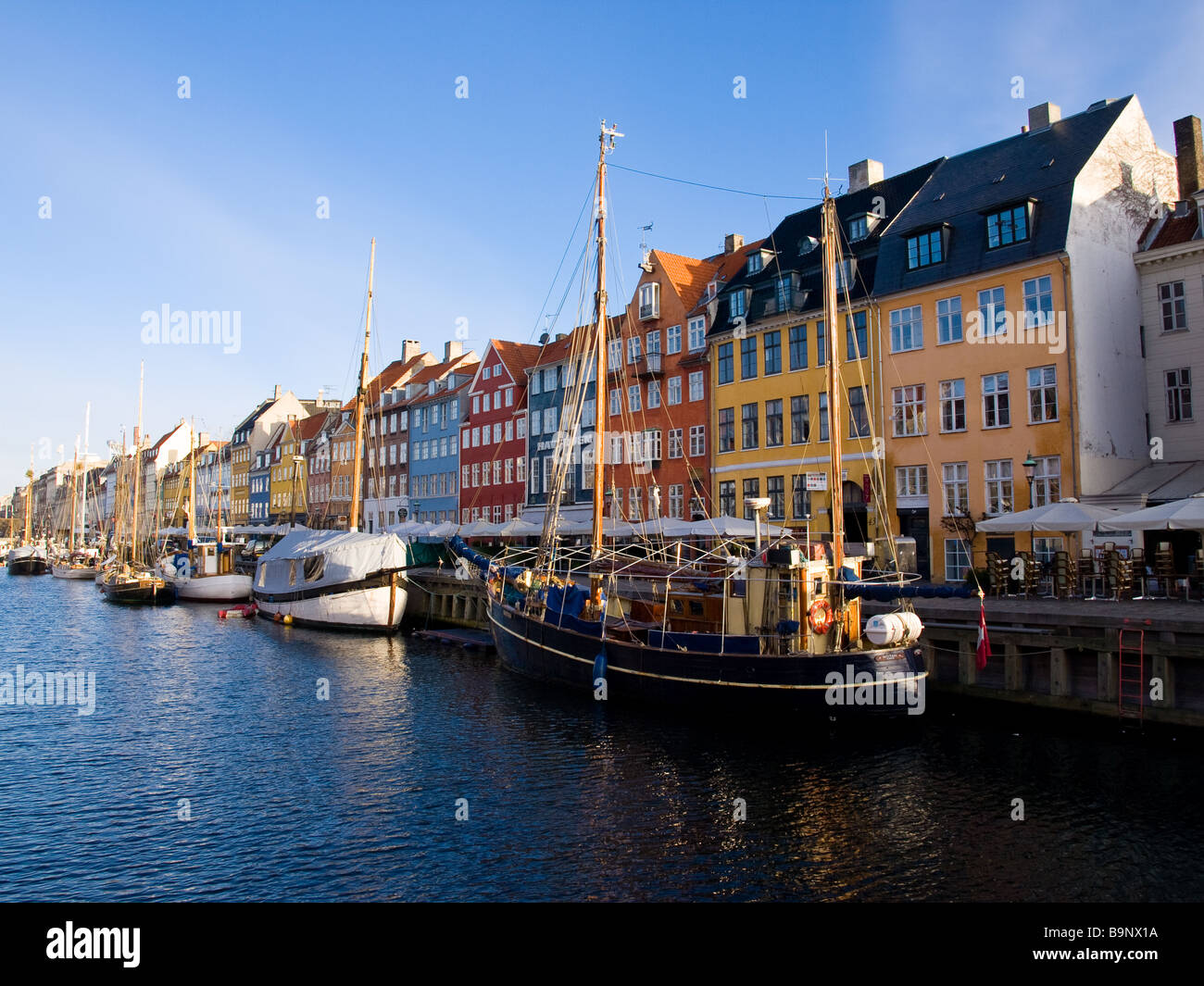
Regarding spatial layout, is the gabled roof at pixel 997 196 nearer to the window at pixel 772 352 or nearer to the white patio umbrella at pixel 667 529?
the window at pixel 772 352

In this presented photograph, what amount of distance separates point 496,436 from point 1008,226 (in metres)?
40.0

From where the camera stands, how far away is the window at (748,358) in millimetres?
44850

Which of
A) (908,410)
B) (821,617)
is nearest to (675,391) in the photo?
(908,410)

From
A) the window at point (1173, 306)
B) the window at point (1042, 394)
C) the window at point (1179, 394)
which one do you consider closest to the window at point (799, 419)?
the window at point (1042, 394)

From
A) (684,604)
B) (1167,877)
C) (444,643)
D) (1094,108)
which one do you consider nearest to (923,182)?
(1094,108)

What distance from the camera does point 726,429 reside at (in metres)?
46.4

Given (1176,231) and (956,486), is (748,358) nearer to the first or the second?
(956,486)

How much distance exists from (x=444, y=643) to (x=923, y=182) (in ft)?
97.7

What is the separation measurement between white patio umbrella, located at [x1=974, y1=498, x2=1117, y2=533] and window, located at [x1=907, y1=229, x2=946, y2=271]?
44.5 feet

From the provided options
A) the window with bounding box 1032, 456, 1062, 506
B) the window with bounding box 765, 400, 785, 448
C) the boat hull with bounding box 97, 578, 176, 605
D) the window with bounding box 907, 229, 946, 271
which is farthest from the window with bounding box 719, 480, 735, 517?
the boat hull with bounding box 97, 578, 176, 605

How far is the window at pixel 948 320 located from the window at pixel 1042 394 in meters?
3.55
